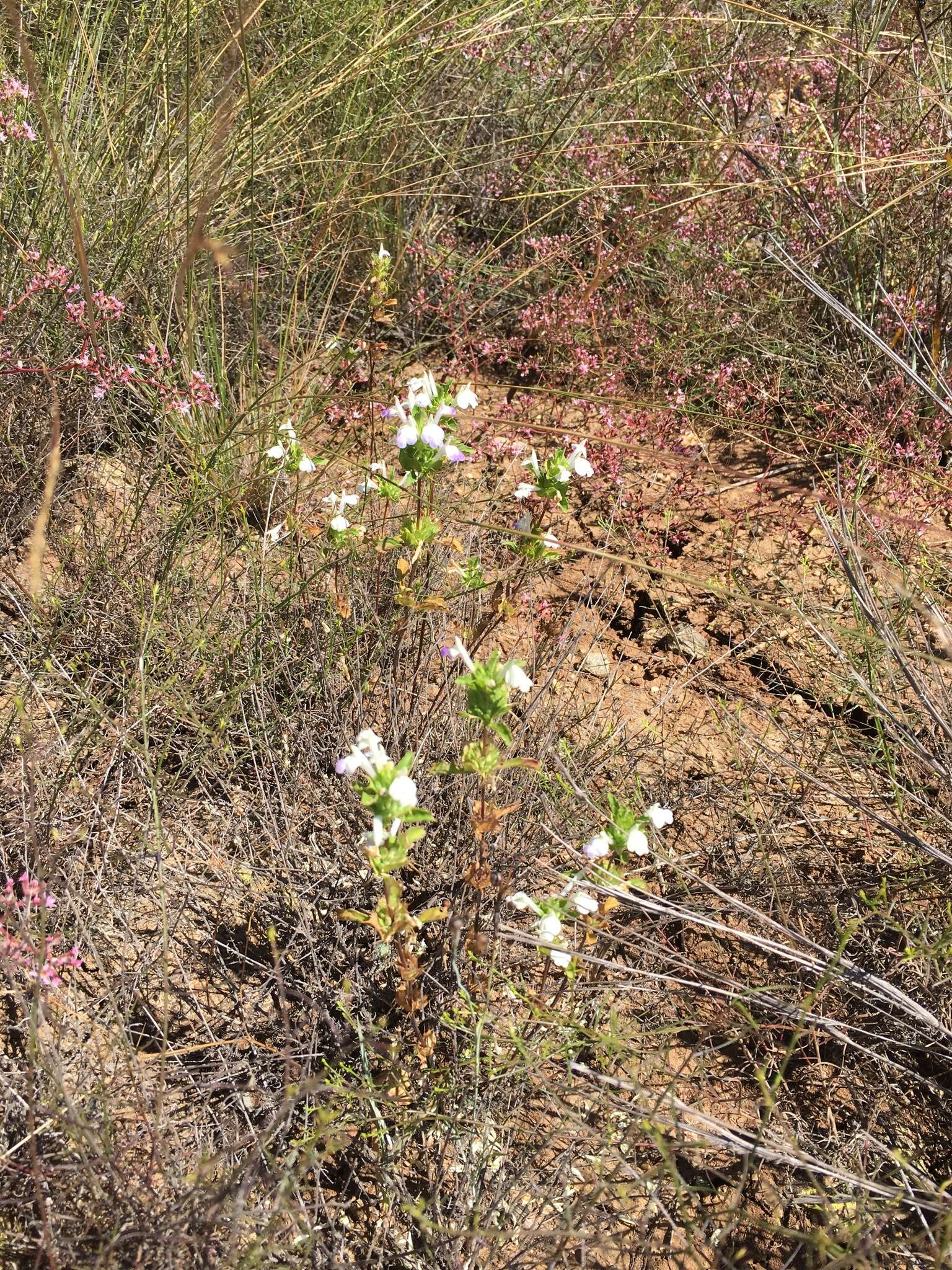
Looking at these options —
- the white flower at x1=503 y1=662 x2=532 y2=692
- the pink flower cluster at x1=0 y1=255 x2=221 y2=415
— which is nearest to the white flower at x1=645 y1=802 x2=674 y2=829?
the white flower at x1=503 y1=662 x2=532 y2=692

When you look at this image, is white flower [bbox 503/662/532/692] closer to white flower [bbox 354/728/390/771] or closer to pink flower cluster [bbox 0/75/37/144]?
white flower [bbox 354/728/390/771]

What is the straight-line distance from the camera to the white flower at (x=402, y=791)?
1.44m

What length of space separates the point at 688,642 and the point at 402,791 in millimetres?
1555

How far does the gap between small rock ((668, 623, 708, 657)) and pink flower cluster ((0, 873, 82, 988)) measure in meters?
1.76

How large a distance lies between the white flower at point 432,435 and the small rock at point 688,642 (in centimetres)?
119

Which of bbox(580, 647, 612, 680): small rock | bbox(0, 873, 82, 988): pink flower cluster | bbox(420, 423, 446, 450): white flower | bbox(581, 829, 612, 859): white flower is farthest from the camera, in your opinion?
bbox(580, 647, 612, 680): small rock

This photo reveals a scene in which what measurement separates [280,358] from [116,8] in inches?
58.4

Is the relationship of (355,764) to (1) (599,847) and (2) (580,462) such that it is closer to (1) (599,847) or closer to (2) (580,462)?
(1) (599,847)

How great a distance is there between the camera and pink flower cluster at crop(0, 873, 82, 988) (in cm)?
154

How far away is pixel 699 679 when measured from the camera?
270cm

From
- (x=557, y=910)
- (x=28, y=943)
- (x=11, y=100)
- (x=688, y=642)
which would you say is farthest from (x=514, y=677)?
(x=11, y=100)

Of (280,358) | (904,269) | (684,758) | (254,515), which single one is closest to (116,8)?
(280,358)

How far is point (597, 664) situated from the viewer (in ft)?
9.04

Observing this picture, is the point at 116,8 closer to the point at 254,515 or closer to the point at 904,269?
the point at 254,515
